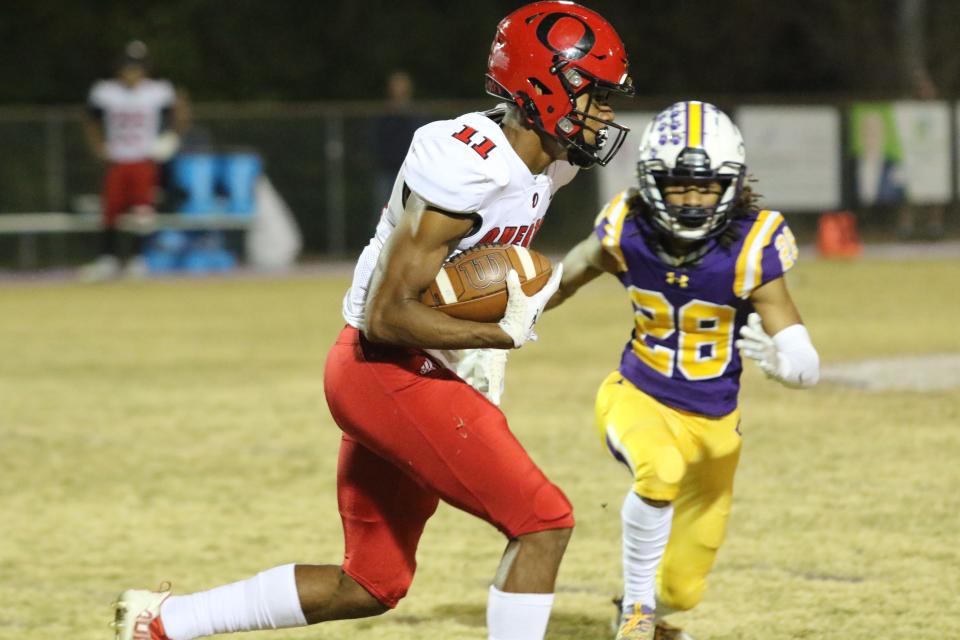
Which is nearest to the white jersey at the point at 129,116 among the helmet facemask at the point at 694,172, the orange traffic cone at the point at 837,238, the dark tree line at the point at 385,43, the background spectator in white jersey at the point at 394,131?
the background spectator in white jersey at the point at 394,131

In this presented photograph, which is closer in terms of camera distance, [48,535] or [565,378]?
[48,535]

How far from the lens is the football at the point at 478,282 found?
12.2 ft

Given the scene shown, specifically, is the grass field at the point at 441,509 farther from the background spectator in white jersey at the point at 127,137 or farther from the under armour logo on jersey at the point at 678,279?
the background spectator in white jersey at the point at 127,137

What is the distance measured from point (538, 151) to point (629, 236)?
1026mm

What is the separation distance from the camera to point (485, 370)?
3.99m

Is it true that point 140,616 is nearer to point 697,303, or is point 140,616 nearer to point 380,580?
point 380,580

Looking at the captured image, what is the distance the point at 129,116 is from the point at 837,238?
8186mm

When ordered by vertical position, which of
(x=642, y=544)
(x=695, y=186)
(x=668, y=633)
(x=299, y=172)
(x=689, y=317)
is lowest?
(x=299, y=172)

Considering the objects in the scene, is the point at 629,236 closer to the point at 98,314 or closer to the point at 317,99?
the point at 98,314

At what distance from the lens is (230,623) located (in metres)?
3.86

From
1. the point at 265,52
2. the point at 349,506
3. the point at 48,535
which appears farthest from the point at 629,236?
the point at 265,52

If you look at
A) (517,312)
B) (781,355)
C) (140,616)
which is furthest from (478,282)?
(140,616)

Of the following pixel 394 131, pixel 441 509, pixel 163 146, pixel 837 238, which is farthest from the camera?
pixel 837 238

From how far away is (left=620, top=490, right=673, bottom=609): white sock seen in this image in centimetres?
436
